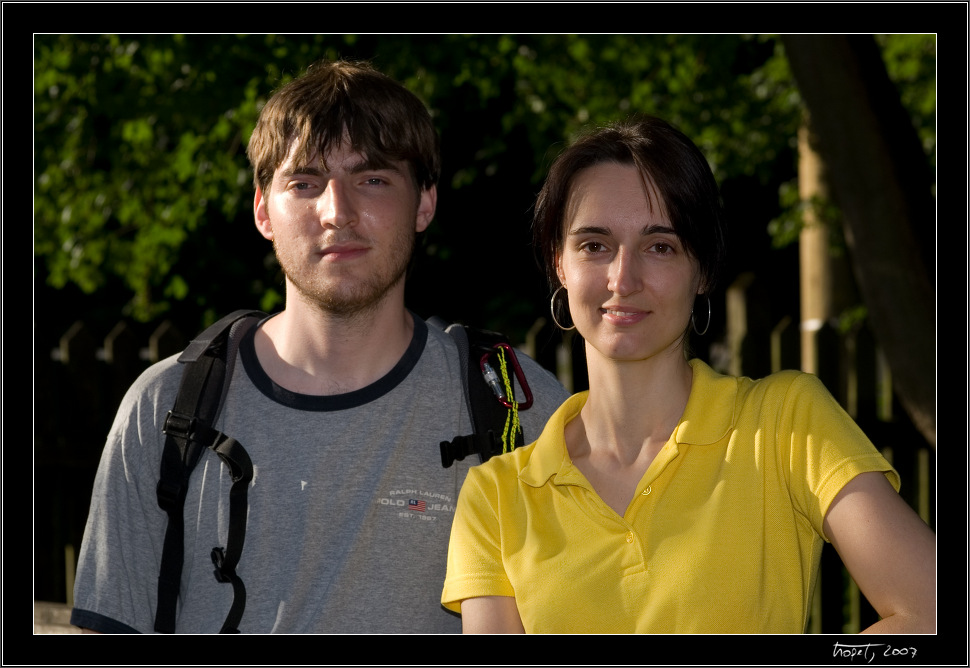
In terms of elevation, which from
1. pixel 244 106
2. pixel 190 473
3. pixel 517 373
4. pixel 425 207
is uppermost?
pixel 244 106

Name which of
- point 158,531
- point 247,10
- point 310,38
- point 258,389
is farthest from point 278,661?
point 310,38

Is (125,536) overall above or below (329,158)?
below

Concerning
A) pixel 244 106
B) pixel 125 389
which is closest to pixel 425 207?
pixel 244 106

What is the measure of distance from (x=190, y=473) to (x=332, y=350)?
1.68 ft

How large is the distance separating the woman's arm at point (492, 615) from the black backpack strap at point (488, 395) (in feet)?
1.88

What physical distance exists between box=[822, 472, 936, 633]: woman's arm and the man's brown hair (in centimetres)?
160

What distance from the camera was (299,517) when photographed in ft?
9.45

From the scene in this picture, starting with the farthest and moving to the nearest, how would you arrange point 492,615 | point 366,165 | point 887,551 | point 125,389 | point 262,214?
point 125,389 → point 262,214 → point 366,165 → point 492,615 → point 887,551

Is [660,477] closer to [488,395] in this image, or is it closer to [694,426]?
[694,426]

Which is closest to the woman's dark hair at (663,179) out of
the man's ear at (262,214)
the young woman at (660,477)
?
the young woman at (660,477)

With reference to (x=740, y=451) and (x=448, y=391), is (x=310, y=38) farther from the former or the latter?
(x=740, y=451)

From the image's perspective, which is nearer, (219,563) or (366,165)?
(219,563)

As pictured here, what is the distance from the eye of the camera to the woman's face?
7.98 ft

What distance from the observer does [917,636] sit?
2166 millimetres
